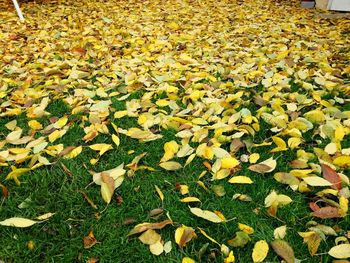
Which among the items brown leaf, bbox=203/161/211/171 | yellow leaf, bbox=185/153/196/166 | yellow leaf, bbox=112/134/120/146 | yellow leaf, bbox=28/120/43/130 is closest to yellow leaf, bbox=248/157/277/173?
brown leaf, bbox=203/161/211/171

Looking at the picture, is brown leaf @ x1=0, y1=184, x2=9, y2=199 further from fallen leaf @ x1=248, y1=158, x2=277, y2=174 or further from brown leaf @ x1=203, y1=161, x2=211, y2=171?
fallen leaf @ x1=248, y1=158, x2=277, y2=174

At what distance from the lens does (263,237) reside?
1411mm

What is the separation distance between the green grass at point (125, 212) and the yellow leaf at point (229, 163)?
0.20 feet

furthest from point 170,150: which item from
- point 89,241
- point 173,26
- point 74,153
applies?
point 173,26

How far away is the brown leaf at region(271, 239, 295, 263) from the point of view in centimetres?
130

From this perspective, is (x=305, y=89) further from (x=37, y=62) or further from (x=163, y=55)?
(x=37, y=62)

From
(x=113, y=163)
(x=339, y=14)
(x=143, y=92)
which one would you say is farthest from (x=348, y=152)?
(x=339, y=14)

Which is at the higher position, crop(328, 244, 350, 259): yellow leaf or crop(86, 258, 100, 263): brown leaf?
crop(328, 244, 350, 259): yellow leaf

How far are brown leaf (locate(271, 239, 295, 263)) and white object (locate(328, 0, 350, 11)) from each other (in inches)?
195

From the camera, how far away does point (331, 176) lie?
163 cm

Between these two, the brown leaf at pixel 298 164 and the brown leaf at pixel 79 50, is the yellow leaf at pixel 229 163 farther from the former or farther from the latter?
the brown leaf at pixel 79 50

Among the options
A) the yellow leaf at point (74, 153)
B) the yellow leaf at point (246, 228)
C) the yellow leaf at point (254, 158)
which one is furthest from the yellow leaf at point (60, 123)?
Answer: the yellow leaf at point (246, 228)

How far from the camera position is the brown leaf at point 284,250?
130cm

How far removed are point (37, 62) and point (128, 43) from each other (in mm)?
1091
